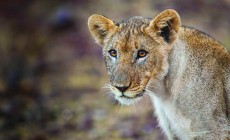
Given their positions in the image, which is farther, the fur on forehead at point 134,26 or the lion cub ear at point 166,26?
the fur on forehead at point 134,26

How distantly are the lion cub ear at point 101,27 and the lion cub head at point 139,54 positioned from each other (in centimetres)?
17

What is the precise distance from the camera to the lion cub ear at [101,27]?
23.6 ft

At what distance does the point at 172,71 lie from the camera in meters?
6.99

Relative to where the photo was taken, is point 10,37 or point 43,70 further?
point 10,37

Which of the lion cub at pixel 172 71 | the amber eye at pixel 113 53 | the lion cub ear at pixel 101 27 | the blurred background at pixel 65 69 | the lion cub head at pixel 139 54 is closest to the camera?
the lion cub head at pixel 139 54

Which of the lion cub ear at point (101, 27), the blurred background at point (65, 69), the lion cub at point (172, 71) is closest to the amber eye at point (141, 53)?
the lion cub at point (172, 71)

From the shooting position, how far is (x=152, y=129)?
418 inches

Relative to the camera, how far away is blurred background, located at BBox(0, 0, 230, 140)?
11586mm

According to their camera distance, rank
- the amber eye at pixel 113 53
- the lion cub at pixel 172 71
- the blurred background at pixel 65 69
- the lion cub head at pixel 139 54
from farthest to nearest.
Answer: the blurred background at pixel 65 69 < the amber eye at pixel 113 53 < the lion cub at pixel 172 71 < the lion cub head at pixel 139 54

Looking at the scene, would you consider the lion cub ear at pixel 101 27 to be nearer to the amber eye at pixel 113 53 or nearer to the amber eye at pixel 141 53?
the amber eye at pixel 113 53

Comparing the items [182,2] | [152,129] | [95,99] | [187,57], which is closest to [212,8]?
[182,2]

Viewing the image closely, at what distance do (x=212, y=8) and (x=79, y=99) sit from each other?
406 cm

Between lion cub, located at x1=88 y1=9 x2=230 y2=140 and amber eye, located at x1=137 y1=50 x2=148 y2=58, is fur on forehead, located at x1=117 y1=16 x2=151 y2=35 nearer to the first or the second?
lion cub, located at x1=88 y1=9 x2=230 y2=140

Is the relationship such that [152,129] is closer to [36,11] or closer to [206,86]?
[206,86]
